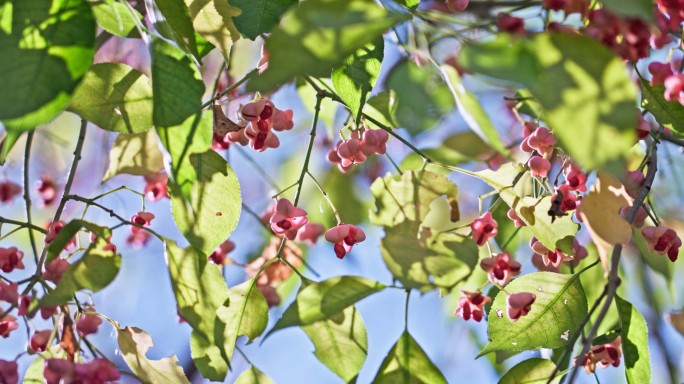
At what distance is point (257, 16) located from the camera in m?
0.70

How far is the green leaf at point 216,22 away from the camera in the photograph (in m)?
0.76

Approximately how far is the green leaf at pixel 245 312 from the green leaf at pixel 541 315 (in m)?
0.21

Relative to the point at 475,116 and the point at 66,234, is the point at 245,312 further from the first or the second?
the point at 475,116

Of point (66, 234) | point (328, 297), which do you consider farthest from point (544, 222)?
point (66, 234)

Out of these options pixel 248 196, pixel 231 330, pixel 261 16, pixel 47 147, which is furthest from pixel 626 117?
pixel 47 147

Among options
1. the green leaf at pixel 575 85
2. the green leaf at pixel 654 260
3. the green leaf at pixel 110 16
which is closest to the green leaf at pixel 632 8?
the green leaf at pixel 575 85

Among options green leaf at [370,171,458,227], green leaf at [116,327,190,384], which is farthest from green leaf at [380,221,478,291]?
green leaf at [116,327,190,384]

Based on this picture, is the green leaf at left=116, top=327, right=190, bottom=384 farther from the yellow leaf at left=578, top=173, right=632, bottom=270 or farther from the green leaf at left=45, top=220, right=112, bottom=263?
the yellow leaf at left=578, top=173, right=632, bottom=270

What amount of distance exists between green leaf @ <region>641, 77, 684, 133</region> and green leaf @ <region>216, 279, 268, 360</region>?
39 cm

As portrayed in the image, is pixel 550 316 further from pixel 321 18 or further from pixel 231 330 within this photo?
pixel 321 18

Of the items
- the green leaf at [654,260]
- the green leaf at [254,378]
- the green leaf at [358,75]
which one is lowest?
the green leaf at [654,260]

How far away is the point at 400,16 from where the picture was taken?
52 cm

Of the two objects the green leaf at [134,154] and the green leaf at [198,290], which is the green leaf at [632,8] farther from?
the green leaf at [134,154]

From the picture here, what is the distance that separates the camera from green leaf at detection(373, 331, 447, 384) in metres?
0.80
